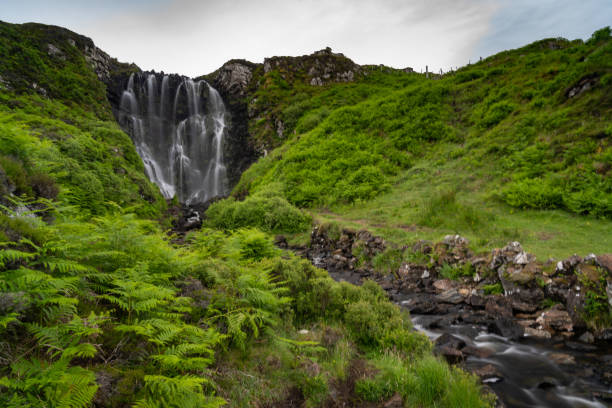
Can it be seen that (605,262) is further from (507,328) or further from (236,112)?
(236,112)

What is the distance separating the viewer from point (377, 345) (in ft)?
18.6

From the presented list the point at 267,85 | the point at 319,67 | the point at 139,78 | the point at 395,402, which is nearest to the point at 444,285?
the point at 395,402

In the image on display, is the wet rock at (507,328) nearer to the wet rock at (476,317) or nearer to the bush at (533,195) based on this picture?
the wet rock at (476,317)

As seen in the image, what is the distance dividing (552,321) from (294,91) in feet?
A: 174

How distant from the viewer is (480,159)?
65.0ft

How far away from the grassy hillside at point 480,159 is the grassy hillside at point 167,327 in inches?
282

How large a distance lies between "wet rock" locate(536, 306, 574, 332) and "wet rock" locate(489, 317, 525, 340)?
1.72ft

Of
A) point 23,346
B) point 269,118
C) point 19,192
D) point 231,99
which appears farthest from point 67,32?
point 23,346

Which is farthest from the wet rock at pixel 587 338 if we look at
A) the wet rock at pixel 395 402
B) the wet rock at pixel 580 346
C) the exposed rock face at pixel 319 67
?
the exposed rock face at pixel 319 67

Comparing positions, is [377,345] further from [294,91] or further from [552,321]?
[294,91]

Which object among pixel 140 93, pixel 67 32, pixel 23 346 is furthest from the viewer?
pixel 140 93

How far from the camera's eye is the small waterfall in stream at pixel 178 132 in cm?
4025

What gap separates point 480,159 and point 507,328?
Result: 1611 cm

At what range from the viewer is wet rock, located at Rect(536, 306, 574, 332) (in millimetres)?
6520
